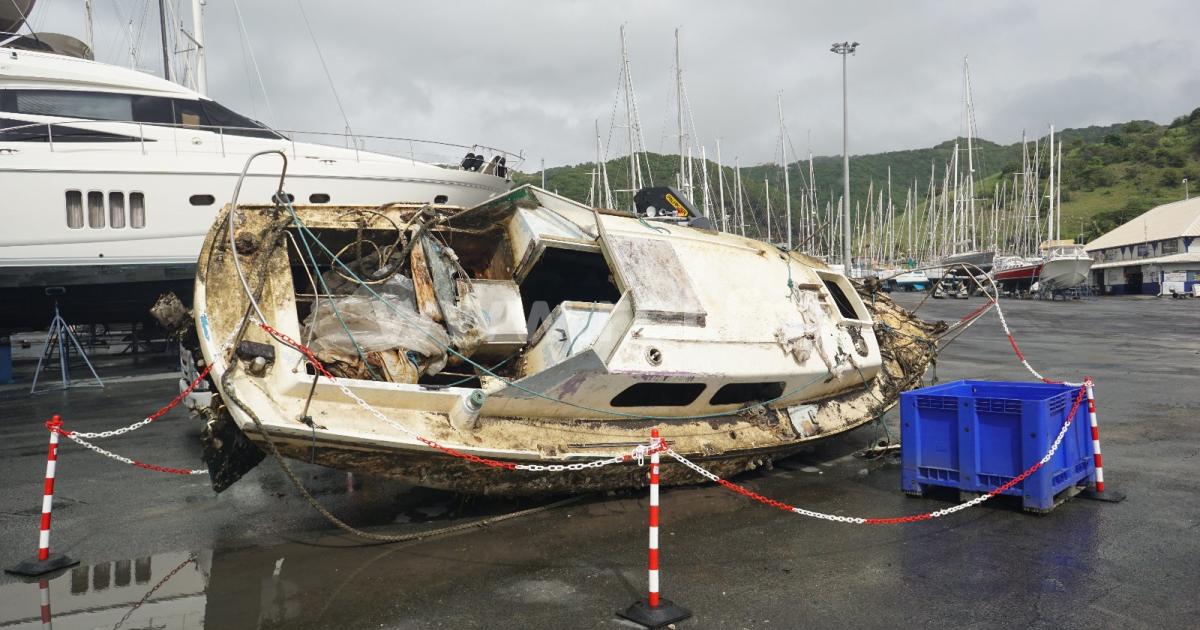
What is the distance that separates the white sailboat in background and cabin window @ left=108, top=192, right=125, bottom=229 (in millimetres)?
19

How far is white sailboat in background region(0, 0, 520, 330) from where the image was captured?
13.9 m

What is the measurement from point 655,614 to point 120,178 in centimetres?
1416

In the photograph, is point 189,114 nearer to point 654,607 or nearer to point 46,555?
point 46,555

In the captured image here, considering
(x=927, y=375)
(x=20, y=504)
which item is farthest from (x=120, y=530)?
(x=927, y=375)

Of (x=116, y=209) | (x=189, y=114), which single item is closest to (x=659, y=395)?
(x=116, y=209)

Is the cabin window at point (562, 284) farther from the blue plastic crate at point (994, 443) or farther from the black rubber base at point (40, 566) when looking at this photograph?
the black rubber base at point (40, 566)

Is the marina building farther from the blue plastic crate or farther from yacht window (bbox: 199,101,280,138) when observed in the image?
yacht window (bbox: 199,101,280,138)

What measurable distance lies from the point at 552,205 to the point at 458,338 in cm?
173

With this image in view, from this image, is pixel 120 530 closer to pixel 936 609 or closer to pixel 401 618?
pixel 401 618

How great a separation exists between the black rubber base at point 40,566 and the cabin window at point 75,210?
10979 mm

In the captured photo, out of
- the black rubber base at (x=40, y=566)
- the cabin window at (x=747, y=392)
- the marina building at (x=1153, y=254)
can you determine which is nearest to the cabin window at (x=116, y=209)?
the black rubber base at (x=40, y=566)

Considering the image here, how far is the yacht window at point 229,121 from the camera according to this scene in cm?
1608

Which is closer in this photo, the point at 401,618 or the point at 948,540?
the point at 401,618

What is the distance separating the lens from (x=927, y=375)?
14516 mm
